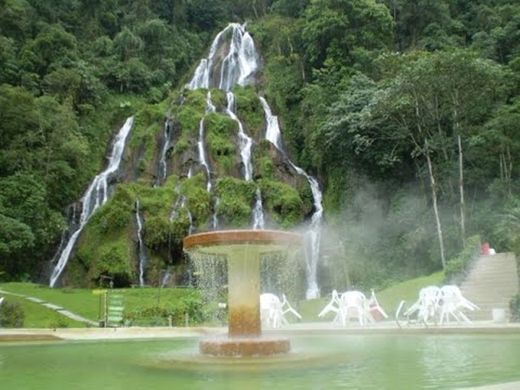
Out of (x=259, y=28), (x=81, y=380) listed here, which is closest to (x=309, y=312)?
(x=81, y=380)

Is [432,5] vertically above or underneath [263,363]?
above

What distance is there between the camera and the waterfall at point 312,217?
3045 centimetres

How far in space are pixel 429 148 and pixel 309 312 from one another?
1212 cm

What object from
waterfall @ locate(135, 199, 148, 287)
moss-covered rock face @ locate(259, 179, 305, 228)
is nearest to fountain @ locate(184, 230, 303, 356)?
waterfall @ locate(135, 199, 148, 287)

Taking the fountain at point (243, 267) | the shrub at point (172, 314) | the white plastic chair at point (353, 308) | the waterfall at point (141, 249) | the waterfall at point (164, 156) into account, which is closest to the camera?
the fountain at point (243, 267)

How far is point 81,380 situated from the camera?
6.77 meters

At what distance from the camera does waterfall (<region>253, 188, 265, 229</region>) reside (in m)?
32.8

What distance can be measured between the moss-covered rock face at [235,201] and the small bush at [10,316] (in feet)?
48.4

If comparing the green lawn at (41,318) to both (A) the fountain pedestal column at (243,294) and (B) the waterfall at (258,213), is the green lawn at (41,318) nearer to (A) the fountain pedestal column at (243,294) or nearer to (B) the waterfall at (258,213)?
(A) the fountain pedestal column at (243,294)

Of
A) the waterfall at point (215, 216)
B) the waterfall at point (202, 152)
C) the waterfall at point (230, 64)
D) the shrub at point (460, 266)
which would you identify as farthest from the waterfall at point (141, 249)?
the waterfall at point (230, 64)

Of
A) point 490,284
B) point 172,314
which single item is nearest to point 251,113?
point 172,314

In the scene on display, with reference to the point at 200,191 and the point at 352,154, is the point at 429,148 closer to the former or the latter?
the point at 352,154

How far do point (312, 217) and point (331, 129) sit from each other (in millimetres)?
5035

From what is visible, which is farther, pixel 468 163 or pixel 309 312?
pixel 468 163
